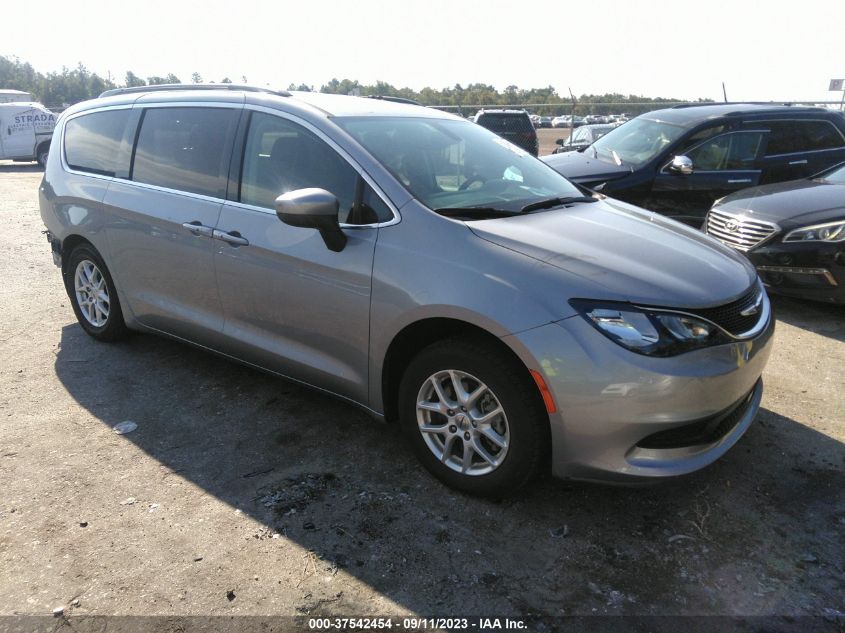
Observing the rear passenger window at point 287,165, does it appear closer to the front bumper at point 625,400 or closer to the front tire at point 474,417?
the front tire at point 474,417

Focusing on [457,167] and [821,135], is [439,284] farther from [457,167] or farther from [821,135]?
[821,135]

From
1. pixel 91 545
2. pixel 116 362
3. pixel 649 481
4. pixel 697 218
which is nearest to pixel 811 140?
pixel 697 218

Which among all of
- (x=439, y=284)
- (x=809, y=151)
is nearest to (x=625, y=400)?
(x=439, y=284)

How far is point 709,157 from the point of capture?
7.23 meters

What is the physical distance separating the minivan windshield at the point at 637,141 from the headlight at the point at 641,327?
208 inches

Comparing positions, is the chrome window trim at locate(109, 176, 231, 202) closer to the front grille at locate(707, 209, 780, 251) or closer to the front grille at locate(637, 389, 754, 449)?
the front grille at locate(637, 389, 754, 449)

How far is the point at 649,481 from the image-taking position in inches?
98.8

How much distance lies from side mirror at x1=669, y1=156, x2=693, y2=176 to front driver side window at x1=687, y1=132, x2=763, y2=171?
435mm

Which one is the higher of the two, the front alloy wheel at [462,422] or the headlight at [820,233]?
the headlight at [820,233]

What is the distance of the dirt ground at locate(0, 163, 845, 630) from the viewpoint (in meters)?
2.35

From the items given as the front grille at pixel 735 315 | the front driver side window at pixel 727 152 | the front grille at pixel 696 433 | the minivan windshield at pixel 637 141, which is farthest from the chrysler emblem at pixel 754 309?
the front driver side window at pixel 727 152

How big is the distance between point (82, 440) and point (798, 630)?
11.3 ft

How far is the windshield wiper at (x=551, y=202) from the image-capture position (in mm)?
3244

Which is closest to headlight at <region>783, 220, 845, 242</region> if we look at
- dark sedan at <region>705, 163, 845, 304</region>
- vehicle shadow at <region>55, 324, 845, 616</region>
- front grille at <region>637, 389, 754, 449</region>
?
dark sedan at <region>705, 163, 845, 304</region>
